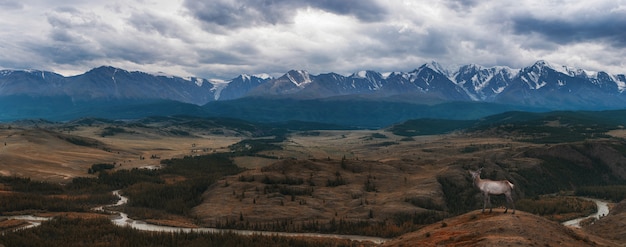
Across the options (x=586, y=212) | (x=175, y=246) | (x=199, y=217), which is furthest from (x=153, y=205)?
(x=586, y=212)

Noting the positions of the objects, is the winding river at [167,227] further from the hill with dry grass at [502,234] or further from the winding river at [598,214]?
the hill with dry grass at [502,234]

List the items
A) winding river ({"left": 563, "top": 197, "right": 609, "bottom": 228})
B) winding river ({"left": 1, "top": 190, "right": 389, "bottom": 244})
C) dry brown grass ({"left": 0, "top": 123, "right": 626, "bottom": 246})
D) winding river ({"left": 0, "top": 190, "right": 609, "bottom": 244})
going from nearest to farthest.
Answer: dry brown grass ({"left": 0, "top": 123, "right": 626, "bottom": 246})
winding river ({"left": 1, "top": 190, "right": 389, "bottom": 244})
winding river ({"left": 0, "top": 190, "right": 609, "bottom": 244})
winding river ({"left": 563, "top": 197, "right": 609, "bottom": 228})

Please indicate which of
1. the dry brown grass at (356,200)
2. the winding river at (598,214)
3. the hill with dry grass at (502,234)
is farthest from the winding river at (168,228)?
the winding river at (598,214)

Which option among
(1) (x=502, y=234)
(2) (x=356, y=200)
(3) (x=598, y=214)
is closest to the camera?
(1) (x=502, y=234)

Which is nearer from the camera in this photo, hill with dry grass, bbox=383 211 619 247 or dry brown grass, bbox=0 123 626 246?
hill with dry grass, bbox=383 211 619 247

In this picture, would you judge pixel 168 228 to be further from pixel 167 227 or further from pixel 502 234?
pixel 502 234

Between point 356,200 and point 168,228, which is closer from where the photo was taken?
point 168,228

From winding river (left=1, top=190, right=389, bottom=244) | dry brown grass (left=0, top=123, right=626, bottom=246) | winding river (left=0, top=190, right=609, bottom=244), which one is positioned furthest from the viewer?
winding river (left=0, top=190, right=609, bottom=244)

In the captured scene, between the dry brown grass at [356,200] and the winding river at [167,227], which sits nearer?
the dry brown grass at [356,200]

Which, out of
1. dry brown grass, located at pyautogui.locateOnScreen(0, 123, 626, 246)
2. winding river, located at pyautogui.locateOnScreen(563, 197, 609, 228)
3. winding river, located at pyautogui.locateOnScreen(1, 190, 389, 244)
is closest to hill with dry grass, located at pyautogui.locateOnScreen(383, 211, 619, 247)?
dry brown grass, located at pyautogui.locateOnScreen(0, 123, 626, 246)

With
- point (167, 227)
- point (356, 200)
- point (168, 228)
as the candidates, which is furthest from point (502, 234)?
point (356, 200)

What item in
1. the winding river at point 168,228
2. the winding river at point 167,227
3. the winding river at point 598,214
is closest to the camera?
the winding river at point 168,228

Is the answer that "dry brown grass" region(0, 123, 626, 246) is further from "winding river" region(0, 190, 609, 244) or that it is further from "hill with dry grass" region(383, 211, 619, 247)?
"winding river" region(0, 190, 609, 244)
